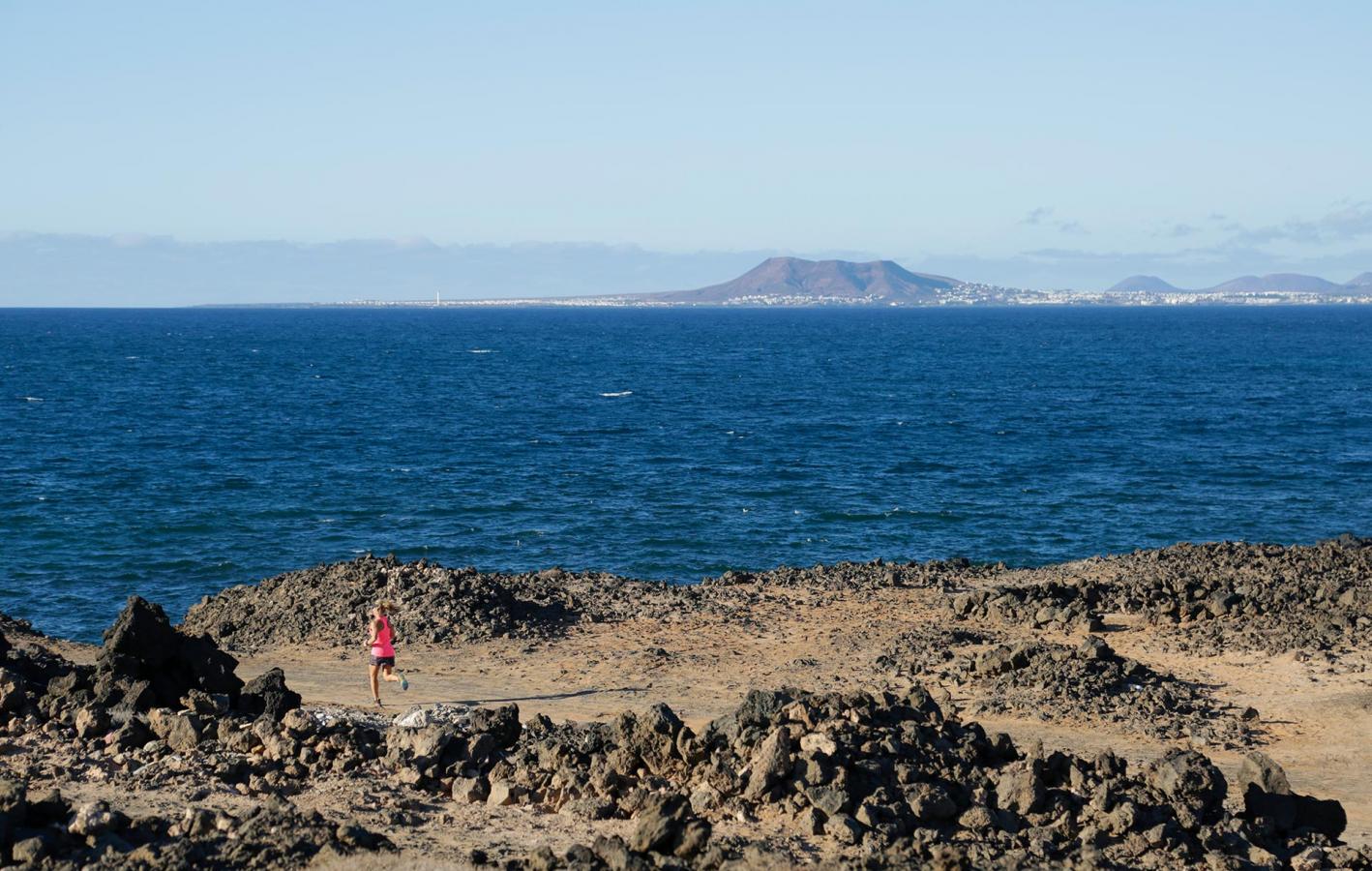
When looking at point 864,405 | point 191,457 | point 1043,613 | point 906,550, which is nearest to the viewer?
point 1043,613

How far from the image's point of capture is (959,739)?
612 inches

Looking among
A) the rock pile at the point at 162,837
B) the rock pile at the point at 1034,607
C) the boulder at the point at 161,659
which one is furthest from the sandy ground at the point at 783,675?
the rock pile at the point at 162,837

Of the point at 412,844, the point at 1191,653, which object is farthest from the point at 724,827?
the point at 1191,653

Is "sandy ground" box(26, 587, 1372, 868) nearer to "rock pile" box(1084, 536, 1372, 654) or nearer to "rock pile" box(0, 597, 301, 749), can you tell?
"rock pile" box(1084, 536, 1372, 654)

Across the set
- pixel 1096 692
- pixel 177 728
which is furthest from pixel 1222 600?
pixel 177 728

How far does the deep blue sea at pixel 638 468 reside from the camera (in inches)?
1561

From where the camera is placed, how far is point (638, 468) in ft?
179

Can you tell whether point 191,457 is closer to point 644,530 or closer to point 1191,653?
point 644,530

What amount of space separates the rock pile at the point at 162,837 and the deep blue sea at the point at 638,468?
19234mm

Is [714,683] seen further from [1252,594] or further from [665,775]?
[1252,594]

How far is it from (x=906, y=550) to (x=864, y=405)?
43.2m

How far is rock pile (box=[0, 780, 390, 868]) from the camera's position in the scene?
38.6 feet

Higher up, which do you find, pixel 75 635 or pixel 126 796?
pixel 126 796

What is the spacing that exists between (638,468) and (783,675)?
31.8 meters
